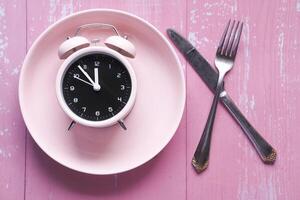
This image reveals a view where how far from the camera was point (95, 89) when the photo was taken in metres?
0.81

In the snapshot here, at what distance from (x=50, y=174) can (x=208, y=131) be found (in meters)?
0.30

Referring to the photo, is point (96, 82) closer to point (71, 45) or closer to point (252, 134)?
point (71, 45)

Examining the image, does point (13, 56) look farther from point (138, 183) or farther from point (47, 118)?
point (138, 183)

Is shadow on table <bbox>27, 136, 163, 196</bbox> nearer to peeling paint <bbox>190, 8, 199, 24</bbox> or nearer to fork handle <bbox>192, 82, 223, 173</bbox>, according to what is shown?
fork handle <bbox>192, 82, 223, 173</bbox>

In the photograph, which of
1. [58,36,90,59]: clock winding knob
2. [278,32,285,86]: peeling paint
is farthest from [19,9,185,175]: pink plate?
[278,32,285,86]: peeling paint

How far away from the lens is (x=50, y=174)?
2.96 feet

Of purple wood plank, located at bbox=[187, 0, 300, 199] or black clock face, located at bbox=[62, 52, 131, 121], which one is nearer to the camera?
black clock face, located at bbox=[62, 52, 131, 121]

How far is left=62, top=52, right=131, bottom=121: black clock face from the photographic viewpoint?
818mm

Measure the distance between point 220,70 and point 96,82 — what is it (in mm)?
238

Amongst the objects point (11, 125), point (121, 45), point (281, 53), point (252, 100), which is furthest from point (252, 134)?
point (11, 125)

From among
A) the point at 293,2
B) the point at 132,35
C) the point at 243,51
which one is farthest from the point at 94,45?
the point at 293,2

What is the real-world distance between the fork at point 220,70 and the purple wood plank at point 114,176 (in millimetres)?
30

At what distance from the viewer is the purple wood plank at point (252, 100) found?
92cm

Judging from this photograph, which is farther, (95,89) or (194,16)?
(194,16)
